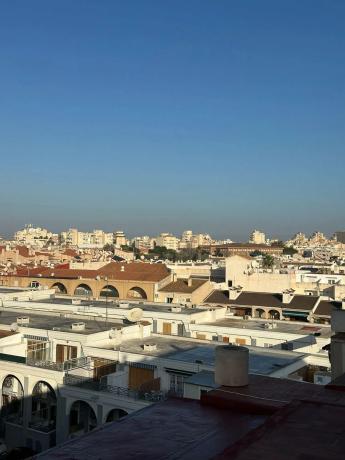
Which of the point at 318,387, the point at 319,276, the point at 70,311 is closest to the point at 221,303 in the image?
the point at 319,276

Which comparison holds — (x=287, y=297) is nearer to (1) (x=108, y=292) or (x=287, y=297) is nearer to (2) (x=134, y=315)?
(1) (x=108, y=292)

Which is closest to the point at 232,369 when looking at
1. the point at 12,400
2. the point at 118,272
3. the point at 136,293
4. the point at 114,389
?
the point at 114,389

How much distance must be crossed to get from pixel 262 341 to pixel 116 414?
10.3 meters

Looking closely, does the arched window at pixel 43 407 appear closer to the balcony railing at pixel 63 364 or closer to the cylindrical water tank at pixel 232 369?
the balcony railing at pixel 63 364

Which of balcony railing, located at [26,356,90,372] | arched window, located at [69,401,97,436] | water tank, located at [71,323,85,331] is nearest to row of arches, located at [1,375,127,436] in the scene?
arched window, located at [69,401,97,436]

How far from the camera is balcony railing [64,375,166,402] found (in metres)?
18.0

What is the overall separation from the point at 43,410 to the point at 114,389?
404 cm

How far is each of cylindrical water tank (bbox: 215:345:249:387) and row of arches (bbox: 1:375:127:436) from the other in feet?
33.5

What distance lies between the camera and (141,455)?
6.02 metres

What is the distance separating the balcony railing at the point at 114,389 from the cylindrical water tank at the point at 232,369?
9.41 meters

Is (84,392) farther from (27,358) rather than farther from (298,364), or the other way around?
(298,364)

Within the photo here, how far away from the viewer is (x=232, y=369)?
891 centimetres

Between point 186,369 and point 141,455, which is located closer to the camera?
point 141,455

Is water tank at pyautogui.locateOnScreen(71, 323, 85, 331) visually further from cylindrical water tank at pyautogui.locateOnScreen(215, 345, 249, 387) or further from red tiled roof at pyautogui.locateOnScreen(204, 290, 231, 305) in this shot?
red tiled roof at pyautogui.locateOnScreen(204, 290, 231, 305)
